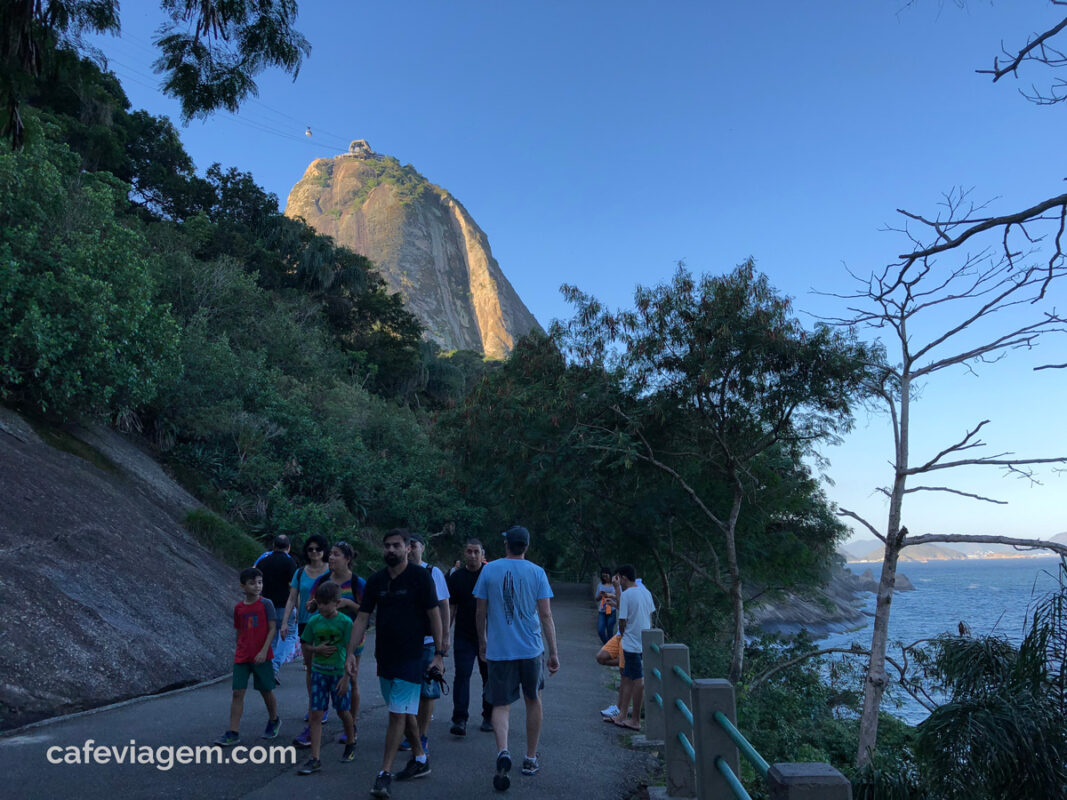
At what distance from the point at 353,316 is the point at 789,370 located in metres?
29.8

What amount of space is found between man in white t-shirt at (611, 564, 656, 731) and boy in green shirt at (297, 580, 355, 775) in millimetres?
2733

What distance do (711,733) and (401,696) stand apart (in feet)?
6.80

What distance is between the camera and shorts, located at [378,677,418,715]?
15.7 ft

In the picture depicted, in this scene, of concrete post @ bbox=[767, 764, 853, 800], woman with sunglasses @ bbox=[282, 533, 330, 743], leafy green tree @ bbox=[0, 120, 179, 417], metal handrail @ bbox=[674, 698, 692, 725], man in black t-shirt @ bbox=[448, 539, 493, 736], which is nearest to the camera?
concrete post @ bbox=[767, 764, 853, 800]

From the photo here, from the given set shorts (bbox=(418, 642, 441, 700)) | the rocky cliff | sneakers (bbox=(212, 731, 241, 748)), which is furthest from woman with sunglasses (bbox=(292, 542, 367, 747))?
the rocky cliff

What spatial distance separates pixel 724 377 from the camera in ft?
46.3

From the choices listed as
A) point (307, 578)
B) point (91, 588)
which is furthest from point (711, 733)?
point (91, 588)

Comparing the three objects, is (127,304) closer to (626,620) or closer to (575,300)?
(575,300)

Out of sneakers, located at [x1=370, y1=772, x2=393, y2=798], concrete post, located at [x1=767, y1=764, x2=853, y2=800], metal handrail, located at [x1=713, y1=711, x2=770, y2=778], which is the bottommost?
sneakers, located at [x1=370, y1=772, x2=393, y2=798]

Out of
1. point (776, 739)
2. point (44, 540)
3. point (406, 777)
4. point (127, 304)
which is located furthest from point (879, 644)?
point (127, 304)

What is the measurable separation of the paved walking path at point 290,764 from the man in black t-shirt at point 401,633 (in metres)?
0.36

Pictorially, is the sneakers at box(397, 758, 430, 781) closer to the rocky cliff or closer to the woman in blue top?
the woman in blue top

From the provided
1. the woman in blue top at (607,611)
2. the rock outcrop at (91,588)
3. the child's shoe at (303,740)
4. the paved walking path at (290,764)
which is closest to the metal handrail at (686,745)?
the paved walking path at (290,764)

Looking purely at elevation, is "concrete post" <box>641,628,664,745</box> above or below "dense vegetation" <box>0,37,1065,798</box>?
below
